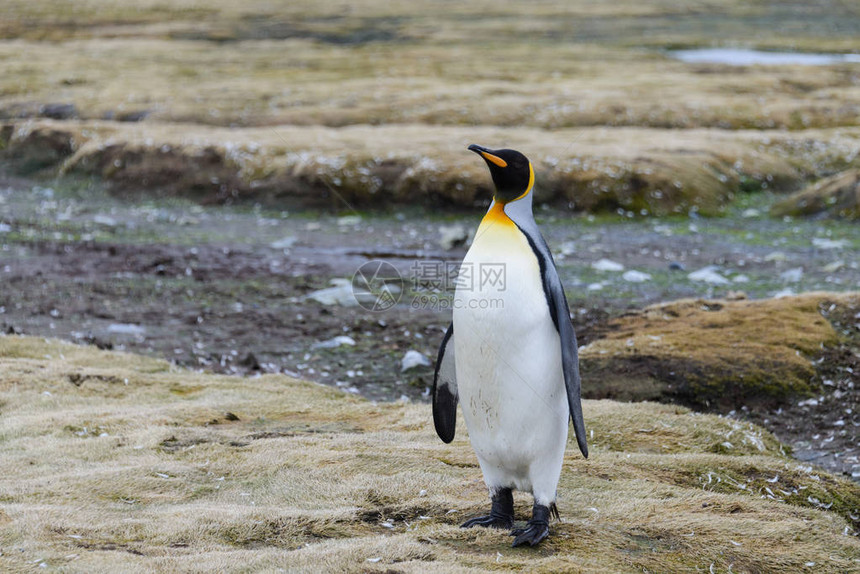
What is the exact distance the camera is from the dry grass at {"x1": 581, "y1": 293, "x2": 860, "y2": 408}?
9.49 metres

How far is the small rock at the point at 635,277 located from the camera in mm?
14484

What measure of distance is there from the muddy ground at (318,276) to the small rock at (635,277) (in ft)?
0.27

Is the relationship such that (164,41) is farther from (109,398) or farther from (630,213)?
(109,398)

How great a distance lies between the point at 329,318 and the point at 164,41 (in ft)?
150

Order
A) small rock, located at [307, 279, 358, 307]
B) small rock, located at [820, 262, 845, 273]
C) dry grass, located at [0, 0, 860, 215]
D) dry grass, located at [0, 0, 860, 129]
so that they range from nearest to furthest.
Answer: small rock, located at [307, 279, 358, 307], small rock, located at [820, 262, 845, 273], dry grass, located at [0, 0, 860, 215], dry grass, located at [0, 0, 860, 129]

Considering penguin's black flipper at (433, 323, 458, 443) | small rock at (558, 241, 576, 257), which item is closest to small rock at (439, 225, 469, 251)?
small rock at (558, 241, 576, 257)

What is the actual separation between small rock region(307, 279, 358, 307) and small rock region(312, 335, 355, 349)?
1.51 metres

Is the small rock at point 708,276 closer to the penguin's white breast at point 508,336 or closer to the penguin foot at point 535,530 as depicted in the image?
the penguin's white breast at point 508,336

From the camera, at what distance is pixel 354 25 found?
212ft

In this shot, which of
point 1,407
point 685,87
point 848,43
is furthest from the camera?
point 848,43

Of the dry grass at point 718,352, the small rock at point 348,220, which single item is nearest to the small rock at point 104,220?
the small rock at point 348,220

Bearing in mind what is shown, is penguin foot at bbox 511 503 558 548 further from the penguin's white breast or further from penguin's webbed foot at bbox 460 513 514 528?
the penguin's white breast

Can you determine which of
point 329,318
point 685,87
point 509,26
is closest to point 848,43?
point 509,26

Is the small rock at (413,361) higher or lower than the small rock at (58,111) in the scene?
higher
